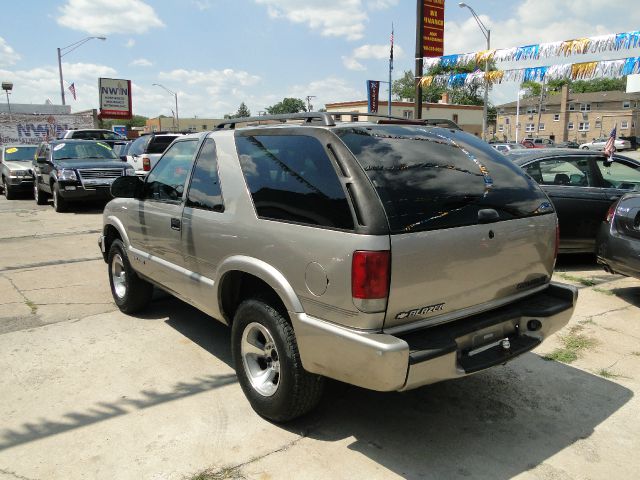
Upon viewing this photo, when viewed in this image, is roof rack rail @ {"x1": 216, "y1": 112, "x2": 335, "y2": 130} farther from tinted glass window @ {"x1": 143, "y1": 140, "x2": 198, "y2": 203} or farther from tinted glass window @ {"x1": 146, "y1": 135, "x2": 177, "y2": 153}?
tinted glass window @ {"x1": 146, "y1": 135, "x2": 177, "y2": 153}

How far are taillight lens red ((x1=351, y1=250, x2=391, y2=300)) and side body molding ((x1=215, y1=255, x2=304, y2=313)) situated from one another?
44 cm

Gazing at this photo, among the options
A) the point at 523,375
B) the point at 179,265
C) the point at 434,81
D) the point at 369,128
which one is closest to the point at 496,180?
the point at 369,128

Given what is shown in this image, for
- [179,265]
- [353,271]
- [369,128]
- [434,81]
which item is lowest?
[179,265]

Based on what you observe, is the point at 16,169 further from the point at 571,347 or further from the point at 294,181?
the point at 571,347

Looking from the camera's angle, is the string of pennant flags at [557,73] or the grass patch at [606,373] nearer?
the grass patch at [606,373]

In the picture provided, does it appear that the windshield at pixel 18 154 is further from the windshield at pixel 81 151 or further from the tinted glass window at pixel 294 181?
the tinted glass window at pixel 294 181

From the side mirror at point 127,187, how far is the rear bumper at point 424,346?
257 centimetres

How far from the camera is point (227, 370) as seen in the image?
13.3 feet

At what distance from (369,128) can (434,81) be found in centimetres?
1338

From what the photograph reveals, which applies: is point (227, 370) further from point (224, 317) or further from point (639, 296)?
point (639, 296)

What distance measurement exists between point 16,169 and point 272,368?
681 inches

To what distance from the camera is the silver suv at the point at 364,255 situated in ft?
8.53

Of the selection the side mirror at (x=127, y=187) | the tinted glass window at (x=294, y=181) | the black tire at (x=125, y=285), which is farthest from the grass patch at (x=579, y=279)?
the side mirror at (x=127, y=187)

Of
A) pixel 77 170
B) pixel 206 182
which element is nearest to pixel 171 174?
pixel 206 182
